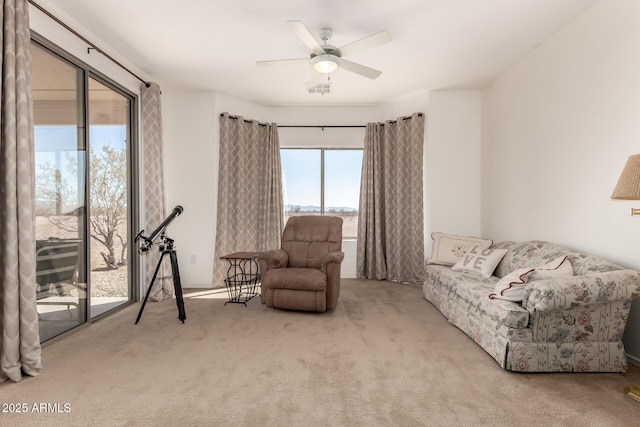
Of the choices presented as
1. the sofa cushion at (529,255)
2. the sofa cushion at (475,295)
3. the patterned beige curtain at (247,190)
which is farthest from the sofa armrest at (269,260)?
the sofa cushion at (529,255)

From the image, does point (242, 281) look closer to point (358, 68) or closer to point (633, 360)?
point (358, 68)

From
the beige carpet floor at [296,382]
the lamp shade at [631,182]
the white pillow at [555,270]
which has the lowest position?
the beige carpet floor at [296,382]

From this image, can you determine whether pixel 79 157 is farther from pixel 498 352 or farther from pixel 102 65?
pixel 498 352

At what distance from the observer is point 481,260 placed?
358 centimetres

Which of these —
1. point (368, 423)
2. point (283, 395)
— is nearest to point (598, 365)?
point (368, 423)

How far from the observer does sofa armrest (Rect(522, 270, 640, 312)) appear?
2105mm

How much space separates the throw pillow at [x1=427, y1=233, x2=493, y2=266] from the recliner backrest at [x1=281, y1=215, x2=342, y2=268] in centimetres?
120

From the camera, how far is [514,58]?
3781 millimetres

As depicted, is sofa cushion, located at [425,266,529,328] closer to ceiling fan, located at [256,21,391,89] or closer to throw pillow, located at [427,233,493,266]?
throw pillow, located at [427,233,493,266]

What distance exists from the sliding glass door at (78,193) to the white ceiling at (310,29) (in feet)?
1.76

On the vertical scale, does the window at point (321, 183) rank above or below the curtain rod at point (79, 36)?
below

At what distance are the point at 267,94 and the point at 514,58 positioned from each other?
10.2 ft

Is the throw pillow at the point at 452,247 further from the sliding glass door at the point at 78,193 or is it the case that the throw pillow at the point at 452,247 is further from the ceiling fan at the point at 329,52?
the sliding glass door at the point at 78,193

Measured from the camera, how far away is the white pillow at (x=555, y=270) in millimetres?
2450
